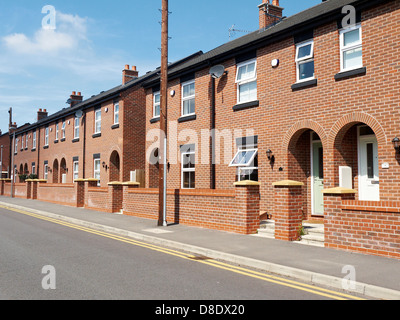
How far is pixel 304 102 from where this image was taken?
39.2 ft

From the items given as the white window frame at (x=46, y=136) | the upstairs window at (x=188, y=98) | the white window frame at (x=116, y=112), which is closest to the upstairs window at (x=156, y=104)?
the upstairs window at (x=188, y=98)

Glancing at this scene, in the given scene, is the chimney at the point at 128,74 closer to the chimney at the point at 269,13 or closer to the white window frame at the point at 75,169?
the white window frame at the point at 75,169

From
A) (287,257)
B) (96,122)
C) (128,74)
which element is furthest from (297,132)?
A: (128,74)

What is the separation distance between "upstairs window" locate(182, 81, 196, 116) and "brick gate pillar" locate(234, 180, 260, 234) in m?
6.94

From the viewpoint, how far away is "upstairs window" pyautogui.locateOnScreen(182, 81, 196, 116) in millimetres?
16969

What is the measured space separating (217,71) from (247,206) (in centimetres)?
652

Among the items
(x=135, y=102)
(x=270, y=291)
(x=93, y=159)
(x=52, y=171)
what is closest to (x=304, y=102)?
(x=270, y=291)

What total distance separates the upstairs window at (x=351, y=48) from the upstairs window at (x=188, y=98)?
7.24m

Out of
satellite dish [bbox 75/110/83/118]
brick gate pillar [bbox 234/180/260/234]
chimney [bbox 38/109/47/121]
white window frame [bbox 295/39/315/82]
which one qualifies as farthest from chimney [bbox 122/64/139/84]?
chimney [bbox 38/109/47/121]

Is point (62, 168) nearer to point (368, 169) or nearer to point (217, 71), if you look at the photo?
point (217, 71)

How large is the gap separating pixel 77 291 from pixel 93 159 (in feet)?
67.1

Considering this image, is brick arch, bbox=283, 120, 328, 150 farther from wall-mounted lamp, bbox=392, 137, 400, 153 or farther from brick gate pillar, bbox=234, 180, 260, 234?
brick gate pillar, bbox=234, 180, 260, 234

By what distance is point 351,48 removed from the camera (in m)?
10.9

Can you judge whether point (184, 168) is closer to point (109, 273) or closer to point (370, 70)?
point (370, 70)
